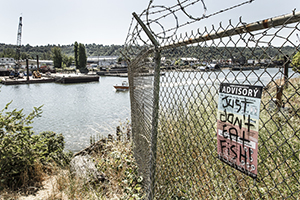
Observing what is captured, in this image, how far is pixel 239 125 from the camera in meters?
1.32

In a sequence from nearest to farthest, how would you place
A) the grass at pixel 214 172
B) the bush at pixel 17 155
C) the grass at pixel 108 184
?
the grass at pixel 214 172 → the grass at pixel 108 184 → the bush at pixel 17 155

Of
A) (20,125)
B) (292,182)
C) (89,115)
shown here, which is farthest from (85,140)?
(292,182)

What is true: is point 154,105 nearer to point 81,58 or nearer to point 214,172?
point 214,172

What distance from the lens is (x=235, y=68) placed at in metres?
1.47

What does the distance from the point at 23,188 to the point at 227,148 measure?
Result: 4474 millimetres

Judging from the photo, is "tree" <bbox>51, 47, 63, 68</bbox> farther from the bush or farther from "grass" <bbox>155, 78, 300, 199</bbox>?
"grass" <bbox>155, 78, 300, 199</bbox>

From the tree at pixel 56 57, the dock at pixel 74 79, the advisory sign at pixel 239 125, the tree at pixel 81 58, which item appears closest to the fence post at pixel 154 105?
the advisory sign at pixel 239 125

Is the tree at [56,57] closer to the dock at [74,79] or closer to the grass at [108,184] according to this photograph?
the dock at [74,79]

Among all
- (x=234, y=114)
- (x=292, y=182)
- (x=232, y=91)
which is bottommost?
(x=292, y=182)

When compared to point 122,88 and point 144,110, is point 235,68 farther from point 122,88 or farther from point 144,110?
point 122,88

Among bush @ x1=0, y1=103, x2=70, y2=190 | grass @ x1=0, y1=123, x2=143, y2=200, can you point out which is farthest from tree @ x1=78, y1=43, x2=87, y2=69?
grass @ x1=0, y1=123, x2=143, y2=200

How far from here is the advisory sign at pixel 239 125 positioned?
123 centimetres

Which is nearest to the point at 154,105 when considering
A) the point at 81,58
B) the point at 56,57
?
the point at 81,58

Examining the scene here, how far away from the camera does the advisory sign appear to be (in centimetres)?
123
